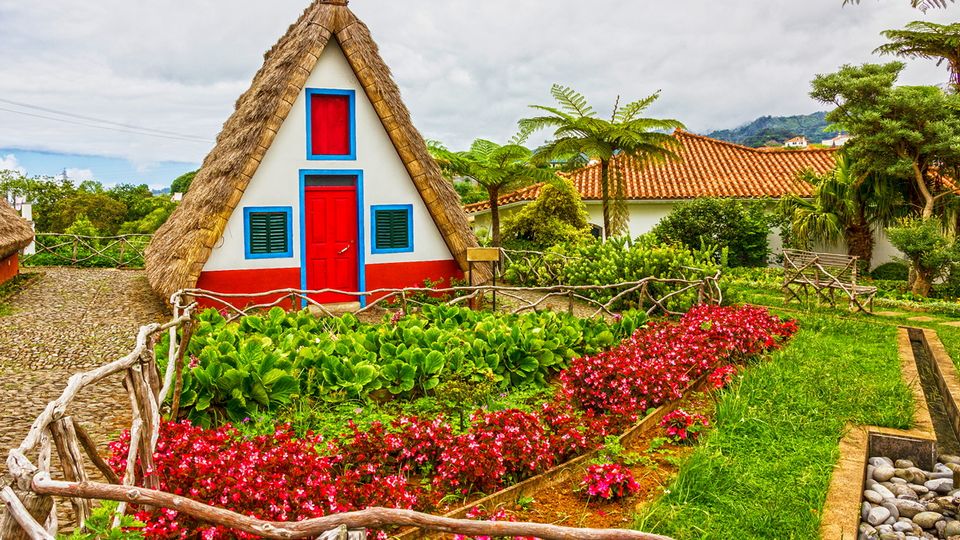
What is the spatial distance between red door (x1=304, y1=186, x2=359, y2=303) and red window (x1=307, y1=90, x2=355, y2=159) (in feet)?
1.93

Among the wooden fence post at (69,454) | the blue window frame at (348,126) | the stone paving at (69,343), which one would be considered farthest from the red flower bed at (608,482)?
the blue window frame at (348,126)

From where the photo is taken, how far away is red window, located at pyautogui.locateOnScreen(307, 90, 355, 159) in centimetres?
1052

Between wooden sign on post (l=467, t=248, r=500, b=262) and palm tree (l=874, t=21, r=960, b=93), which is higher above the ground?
palm tree (l=874, t=21, r=960, b=93)

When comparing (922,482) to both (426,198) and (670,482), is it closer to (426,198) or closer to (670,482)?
(670,482)

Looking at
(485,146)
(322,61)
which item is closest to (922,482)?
(322,61)

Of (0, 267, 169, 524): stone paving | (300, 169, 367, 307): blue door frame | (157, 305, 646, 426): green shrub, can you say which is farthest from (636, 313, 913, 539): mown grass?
(300, 169, 367, 307): blue door frame

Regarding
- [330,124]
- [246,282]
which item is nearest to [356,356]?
[246,282]

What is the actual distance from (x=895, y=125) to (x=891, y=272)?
432 cm

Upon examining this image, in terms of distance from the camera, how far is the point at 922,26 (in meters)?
16.6

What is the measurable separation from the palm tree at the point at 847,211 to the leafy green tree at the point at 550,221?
20.4 feet

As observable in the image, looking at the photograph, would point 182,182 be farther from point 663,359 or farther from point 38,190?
point 663,359

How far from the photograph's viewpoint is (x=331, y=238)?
10.8 meters

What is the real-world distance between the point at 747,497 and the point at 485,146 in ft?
43.9

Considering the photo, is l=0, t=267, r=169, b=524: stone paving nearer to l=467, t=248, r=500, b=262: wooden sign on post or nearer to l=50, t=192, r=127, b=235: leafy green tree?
l=467, t=248, r=500, b=262: wooden sign on post
